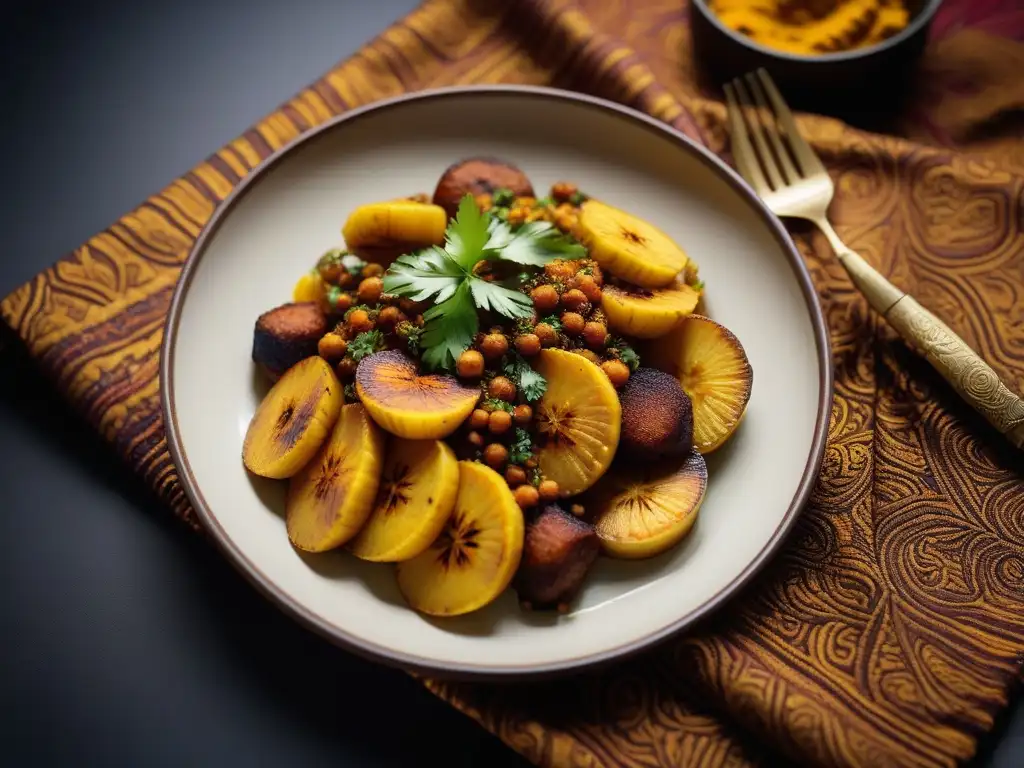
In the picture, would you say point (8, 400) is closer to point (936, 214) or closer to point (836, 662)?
point (836, 662)

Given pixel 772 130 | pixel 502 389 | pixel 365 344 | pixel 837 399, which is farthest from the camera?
pixel 772 130

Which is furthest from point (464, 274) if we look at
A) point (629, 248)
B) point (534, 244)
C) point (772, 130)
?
point (772, 130)

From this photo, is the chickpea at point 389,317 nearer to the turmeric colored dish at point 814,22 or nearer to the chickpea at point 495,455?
the chickpea at point 495,455

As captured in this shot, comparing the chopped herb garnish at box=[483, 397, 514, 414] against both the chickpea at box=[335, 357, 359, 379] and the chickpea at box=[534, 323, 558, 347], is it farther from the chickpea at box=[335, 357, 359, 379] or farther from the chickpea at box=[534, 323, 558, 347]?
the chickpea at box=[335, 357, 359, 379]

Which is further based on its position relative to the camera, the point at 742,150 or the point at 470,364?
the point at 742,150

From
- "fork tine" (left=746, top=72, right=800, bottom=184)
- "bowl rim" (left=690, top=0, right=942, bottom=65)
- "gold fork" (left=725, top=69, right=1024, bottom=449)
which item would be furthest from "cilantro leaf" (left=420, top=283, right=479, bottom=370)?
"bowl rim" (left=690, top=0, right=942, bottom=65)

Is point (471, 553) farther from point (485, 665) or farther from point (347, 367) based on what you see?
point (347, 367)

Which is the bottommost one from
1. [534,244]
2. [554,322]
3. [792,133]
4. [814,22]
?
[792,133]
